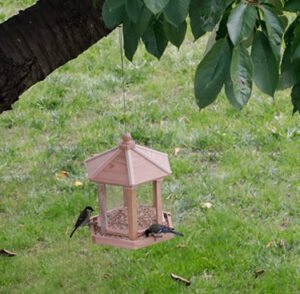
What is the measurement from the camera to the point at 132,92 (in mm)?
5855

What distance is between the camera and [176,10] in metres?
1.41

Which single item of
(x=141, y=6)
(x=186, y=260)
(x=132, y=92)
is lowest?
(x=186, y=260)

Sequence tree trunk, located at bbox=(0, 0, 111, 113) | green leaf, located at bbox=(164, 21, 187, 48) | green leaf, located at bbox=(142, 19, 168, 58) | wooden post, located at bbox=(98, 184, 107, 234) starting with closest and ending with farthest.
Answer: green leaf, located at bbox=(164, 21, 187, 48), green leaf, located at bbox=(142, 19, 168, 58), tree trunk, located at bbox=(0, 0, 111, 113), wooden post, located at bbox=(98, 184, 107, 234)

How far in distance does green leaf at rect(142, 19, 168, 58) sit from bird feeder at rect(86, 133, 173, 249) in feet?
2.36

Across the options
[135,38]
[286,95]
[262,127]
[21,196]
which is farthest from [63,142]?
[135,38]

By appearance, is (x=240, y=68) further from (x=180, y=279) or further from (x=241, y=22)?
(x=180, y=279)

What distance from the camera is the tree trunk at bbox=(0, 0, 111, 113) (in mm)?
2623

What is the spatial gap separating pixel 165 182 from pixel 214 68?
10.7ft

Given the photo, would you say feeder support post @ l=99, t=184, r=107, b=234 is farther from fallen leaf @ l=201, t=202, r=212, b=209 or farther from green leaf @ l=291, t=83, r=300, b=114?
fallen leaf @ l=201, t=202, r=212, b=209

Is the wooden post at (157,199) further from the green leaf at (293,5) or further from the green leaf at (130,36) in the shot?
the green leaf at (293,5)

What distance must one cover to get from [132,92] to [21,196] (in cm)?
162

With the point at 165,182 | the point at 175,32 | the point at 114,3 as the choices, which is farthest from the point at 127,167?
the point at 165,182

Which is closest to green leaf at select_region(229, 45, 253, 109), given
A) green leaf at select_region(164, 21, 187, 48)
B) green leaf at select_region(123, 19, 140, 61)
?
green leaf at select_region(123, 19, 140, 61)

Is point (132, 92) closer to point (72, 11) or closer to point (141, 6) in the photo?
point (72, 11)
